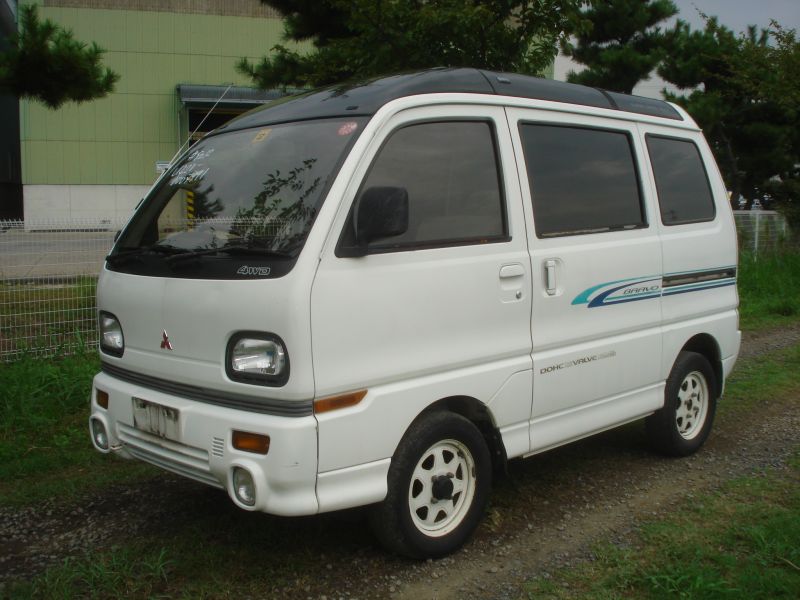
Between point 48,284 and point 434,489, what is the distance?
4636 millimetres

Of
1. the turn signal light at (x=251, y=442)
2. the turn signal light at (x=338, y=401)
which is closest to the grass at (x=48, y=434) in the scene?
the turn signal light at (x=251, y=442)

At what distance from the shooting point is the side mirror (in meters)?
3.21

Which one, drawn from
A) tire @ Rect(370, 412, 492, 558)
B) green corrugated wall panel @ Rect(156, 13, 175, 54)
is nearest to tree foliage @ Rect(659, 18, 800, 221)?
tire @ Rect(370, 412, 492, 558)

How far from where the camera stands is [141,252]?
3729 mm

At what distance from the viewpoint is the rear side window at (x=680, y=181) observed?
488 centimetres

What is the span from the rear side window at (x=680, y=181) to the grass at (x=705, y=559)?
69.2 inches

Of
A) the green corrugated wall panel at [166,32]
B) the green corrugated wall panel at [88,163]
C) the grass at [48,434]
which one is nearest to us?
the grass at [48,434]

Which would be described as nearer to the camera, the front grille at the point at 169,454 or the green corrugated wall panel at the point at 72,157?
the front grille at the point at 169,454

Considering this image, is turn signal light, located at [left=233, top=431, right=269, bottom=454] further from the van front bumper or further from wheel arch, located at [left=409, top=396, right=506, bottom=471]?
wheel arch, located at [left=409, top=396, right=506, bottom=471]

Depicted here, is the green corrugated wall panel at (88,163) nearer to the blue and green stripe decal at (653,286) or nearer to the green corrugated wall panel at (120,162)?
the green corrugated wall panel at (120,162)

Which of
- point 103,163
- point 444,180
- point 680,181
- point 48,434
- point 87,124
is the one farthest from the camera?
point 103,163

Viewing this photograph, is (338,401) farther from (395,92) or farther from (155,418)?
(395,92)

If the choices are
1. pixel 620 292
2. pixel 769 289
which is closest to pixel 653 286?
pixel 620 292

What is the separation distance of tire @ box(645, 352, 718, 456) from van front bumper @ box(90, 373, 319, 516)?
2.72 metres
